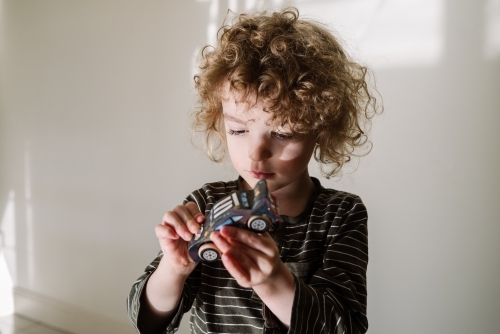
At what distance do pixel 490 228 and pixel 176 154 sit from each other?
35.9 inches

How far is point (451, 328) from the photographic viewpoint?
1.10 meters

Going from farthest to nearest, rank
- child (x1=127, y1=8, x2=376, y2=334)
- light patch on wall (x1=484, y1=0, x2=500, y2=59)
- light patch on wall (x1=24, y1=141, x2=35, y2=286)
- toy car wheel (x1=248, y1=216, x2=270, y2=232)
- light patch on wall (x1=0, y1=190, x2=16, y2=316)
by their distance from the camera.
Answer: light patch on wall (x1=0, y1=190, x2=16, y2=316) < light patch on wall (x1=24, y1=141, x2=35, y2=286) < light patch on wall (x1=484, y1=0, x2=500, y2=59) < child (x1=127, y1=8, x2=376, y2=334) < toy car wheel (x1=248, y1=216, x2=270, y2=232)

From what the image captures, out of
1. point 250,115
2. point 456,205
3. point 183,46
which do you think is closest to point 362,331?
point 250,115

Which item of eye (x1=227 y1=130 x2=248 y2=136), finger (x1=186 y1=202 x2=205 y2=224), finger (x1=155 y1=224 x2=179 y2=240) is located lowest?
finger (x1=155 y1=224 x2=179 y2=240)

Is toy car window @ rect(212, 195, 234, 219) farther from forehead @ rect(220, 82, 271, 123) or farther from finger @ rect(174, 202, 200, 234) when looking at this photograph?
forehead @ rect(220, 82, 271, 123)

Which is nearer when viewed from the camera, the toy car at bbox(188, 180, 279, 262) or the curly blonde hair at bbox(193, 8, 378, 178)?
the toy car at bbox(188, 180, 279, 262)

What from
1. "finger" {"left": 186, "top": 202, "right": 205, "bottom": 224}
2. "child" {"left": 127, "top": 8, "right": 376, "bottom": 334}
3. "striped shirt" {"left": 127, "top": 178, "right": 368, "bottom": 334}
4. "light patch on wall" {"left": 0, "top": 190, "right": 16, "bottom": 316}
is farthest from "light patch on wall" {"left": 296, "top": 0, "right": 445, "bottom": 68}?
"light patch on wall" {"left": 0, "top": 190, "right": 16, "bottom": 316}

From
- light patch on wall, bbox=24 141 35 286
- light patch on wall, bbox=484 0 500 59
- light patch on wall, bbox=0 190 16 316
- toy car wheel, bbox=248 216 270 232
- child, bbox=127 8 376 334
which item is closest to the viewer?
toy car wheel, bbox=248 216 270 232

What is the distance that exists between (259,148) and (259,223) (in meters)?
0.17

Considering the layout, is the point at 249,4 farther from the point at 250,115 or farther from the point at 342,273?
the point at 342,273

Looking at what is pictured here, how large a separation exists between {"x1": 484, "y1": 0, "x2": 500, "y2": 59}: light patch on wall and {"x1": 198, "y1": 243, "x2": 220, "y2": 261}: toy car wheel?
761 millimetres

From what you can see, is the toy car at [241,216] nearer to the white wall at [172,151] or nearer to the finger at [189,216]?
the finger at [189,216]

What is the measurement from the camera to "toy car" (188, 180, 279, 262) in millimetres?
527

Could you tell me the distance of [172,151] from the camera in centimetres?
155
